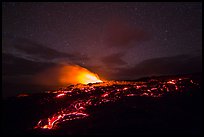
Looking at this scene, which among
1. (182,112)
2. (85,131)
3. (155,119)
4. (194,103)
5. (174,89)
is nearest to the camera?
(85,131)

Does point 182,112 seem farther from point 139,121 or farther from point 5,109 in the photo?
point 5,109

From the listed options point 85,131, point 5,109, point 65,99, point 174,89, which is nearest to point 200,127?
point 85,131

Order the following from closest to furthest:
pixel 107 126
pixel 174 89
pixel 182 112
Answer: pixel 107 126 → pixel 182 112 → pixel 174 89

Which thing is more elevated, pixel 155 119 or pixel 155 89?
pixel 155 89

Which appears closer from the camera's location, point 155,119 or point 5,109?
point 155,119

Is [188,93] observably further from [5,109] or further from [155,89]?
[5,109]

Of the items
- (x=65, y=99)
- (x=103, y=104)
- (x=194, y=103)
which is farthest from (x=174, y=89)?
(x=65, y=99)
